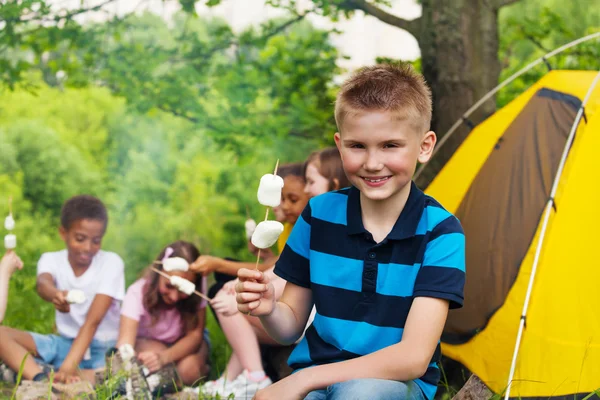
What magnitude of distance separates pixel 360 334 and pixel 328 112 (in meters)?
3.34

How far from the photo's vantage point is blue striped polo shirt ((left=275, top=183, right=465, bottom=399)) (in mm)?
1882

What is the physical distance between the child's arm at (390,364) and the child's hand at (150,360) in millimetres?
1592

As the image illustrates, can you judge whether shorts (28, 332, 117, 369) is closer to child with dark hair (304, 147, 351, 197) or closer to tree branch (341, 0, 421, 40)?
child with dark hair (304, 147, 351, 197)

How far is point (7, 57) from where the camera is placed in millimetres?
4824

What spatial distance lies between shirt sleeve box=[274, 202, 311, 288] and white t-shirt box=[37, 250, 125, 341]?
64.0 inches

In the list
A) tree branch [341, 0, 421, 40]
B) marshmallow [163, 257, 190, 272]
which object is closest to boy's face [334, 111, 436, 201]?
marshmallow [163, 257, 190, 272]

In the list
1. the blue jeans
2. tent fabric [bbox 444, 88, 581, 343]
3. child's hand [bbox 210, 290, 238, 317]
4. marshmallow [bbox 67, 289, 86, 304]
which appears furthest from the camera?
marshmallow [bbox 67, 289, 86, 304]

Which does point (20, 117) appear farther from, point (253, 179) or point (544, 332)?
point (544, 332)

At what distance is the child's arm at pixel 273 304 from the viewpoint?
1.76 m

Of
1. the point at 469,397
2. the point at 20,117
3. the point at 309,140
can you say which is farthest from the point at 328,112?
the point at 469,397

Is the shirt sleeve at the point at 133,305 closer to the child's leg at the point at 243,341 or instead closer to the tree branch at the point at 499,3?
the child's leg at the point at 243,341

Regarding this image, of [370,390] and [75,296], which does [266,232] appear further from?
[75,296]

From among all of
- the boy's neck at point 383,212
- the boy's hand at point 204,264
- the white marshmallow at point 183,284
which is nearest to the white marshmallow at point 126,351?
the white marshmallow at point 183,284

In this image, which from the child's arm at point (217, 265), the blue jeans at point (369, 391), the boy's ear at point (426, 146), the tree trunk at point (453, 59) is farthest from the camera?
the tree trunk at point (453, 59)
